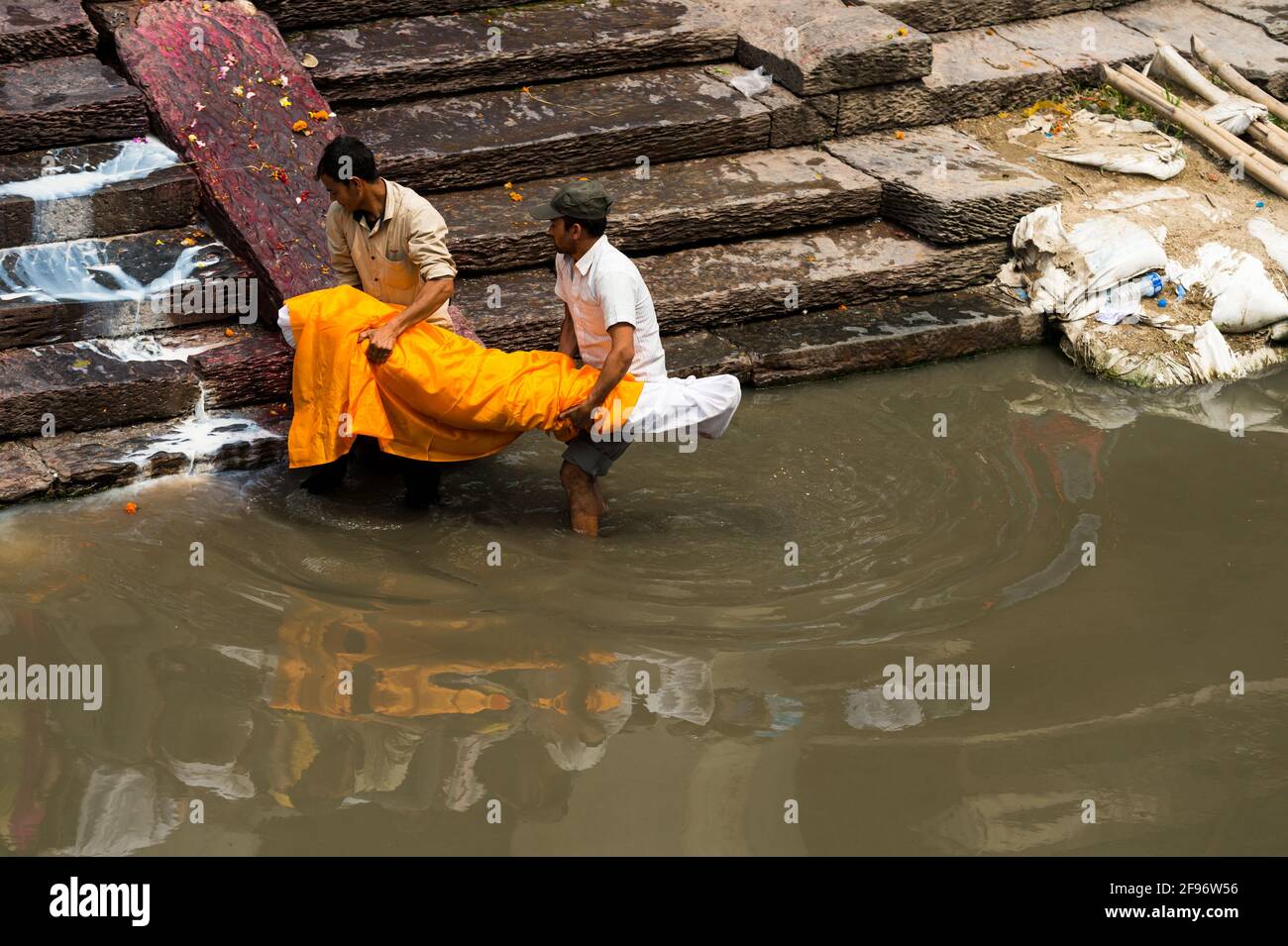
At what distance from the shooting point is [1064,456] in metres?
6.31

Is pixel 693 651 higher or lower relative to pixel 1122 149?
lower

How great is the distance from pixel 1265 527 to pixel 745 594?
2.03 m

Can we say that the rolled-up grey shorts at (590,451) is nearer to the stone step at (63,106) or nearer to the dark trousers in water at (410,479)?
the dark trousers in water at (410,479)

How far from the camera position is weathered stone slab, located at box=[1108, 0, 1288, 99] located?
8734 mm

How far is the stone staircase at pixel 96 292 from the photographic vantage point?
19.3 feet

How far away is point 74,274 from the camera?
21.0 feet

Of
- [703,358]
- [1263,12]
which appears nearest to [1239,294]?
[703,358]

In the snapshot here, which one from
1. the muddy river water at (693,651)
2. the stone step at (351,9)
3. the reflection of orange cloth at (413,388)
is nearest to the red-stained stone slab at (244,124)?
the stone step at (351,9)

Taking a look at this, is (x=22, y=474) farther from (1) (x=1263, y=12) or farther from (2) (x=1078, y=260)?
(1) (x=1263, y=12)

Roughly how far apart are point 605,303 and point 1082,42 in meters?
4.87

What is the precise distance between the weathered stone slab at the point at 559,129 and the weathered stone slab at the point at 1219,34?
111 inches

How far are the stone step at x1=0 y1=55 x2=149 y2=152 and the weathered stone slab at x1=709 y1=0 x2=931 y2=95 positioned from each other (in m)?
3.11
